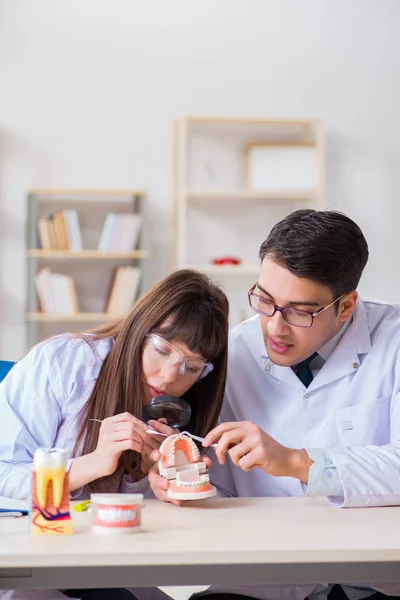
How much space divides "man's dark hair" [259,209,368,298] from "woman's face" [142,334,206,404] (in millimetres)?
301

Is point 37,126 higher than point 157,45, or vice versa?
point 157,45

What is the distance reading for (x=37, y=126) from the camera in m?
5.20

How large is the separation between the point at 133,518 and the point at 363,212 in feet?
13.7

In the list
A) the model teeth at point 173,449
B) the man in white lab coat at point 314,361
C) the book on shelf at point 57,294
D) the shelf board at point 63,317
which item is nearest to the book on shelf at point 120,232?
the book on shelf at point 57,294

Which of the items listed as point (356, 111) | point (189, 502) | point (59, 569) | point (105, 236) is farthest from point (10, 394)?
point (356, 111)

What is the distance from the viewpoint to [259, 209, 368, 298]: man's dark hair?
6.67 feet


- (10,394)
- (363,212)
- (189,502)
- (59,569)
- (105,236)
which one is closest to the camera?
(59,569)

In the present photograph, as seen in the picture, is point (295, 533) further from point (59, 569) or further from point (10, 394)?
point (10, 394)

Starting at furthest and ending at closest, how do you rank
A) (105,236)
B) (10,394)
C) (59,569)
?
(105,236) < (10,394) < (59,569)

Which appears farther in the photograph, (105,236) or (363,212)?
(363,212)

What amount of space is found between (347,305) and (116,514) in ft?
2.94

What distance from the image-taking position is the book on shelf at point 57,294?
16.3 feet

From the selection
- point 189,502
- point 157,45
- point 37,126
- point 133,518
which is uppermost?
point 157,45

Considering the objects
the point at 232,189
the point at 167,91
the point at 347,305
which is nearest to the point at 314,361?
the point at 347,305
